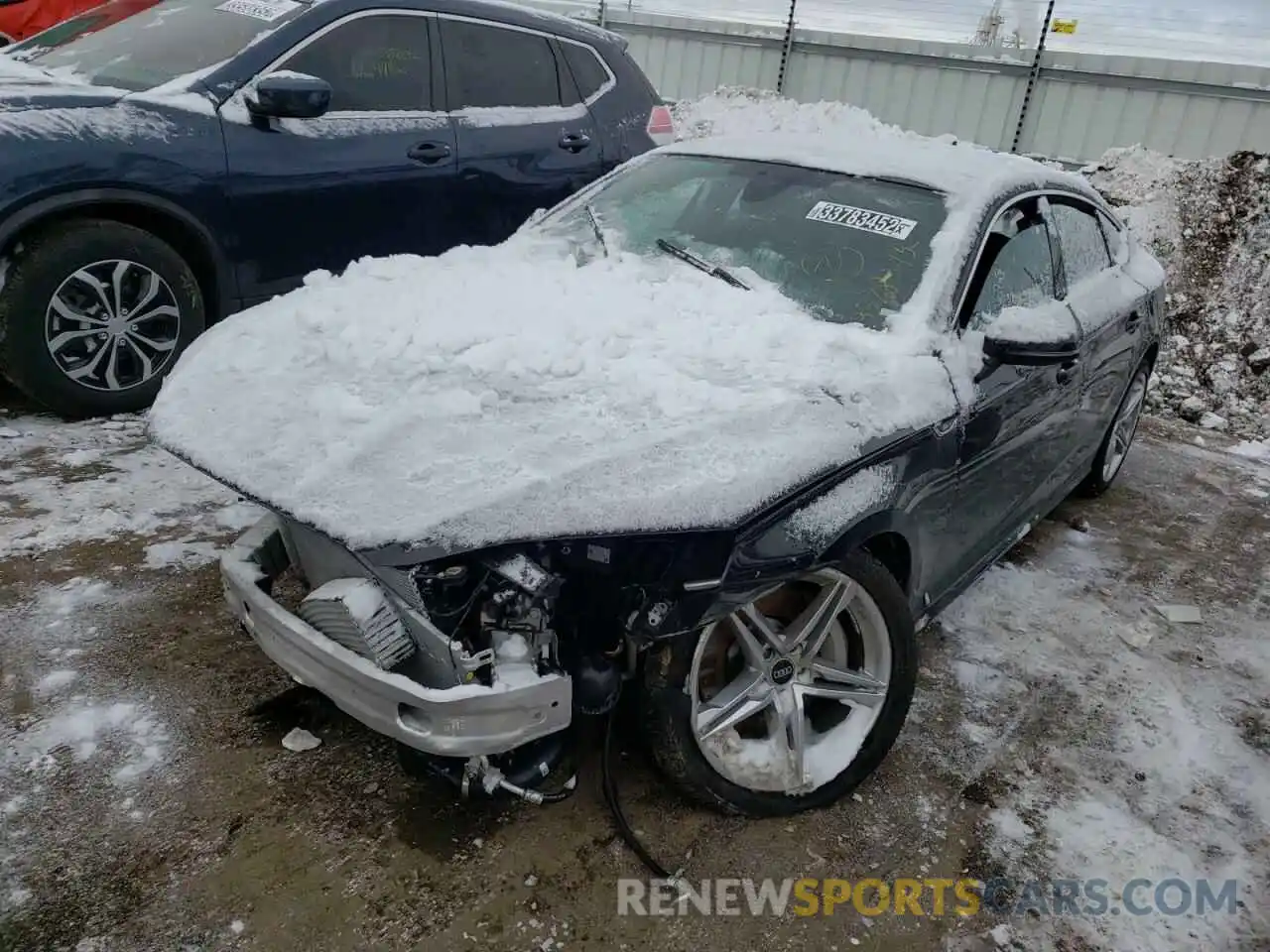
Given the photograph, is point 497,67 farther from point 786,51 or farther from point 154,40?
point 786,51

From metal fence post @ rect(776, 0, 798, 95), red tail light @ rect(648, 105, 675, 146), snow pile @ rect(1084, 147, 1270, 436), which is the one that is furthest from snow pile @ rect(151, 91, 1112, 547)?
metal fence post @ rect(776, 0, 798, 95)

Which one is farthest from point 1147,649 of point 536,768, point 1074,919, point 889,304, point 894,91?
point 894,91

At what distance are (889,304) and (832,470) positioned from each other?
2.69ft

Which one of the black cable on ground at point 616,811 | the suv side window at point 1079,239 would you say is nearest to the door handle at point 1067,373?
the suv side window at point 1079,239

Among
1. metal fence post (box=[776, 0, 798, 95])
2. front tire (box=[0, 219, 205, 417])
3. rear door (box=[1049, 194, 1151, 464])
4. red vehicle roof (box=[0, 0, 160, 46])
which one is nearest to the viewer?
rear door (box=[1049, 194, 1151, 464])

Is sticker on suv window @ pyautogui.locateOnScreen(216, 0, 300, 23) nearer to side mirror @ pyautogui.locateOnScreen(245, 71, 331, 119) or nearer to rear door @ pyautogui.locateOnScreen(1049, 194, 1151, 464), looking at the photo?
side mirror @ pyautogui.locateOnScreen(245, 71, 331, 119)

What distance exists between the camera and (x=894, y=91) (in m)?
9.79

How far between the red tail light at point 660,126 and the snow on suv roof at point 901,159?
6.33ft

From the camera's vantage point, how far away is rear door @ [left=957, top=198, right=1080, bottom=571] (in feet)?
9.46

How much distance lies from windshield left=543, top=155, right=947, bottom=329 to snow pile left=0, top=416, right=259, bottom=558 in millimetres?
1786

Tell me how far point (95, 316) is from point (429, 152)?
1719mm

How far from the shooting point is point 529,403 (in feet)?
7.46

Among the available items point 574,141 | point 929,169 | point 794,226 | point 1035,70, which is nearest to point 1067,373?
point 929,169

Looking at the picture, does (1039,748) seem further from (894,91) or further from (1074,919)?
(894,91)
